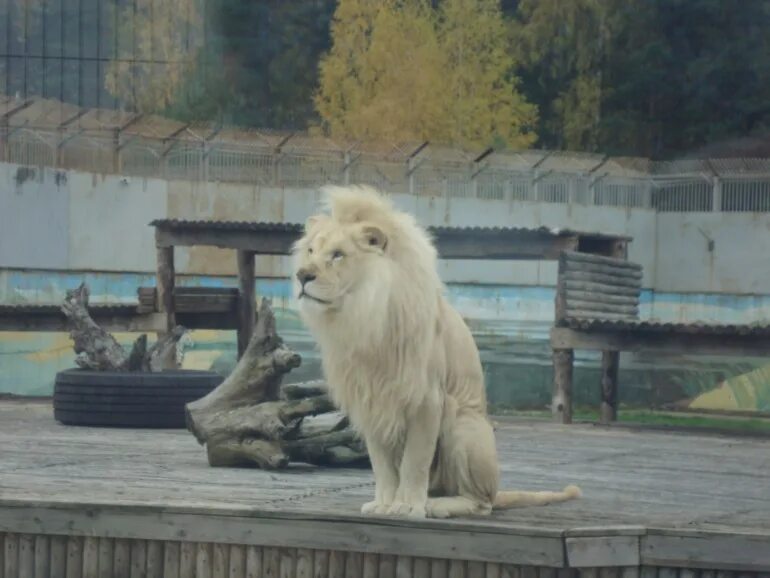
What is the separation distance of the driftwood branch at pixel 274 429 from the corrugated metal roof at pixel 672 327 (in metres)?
3.71

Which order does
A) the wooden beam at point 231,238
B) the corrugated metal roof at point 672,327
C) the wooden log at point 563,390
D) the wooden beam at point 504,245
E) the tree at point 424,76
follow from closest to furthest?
the corrugated metal roof at point 672,327
the wooden log at point 563,390
the wooden beam at point 504,245
the wooden beam at point 231,238
the tree at point 424,76

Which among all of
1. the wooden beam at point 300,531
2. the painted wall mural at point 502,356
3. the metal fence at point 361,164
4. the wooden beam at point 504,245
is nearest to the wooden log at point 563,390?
the wooden beam at point 504,245

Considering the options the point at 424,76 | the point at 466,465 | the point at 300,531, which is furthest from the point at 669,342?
the point at 424,76

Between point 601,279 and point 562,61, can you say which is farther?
point 562,61

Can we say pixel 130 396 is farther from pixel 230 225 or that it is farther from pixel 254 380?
pixel 230 225

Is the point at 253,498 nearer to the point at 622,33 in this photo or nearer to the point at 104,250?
the point at 104,250

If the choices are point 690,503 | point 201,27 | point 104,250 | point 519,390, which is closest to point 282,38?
point 201,27

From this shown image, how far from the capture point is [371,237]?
Answer: 6.17 m

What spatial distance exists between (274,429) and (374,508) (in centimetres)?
202

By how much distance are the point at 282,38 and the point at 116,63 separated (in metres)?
3.65

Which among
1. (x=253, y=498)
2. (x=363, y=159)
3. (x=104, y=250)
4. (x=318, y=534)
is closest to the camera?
(x=318, y=534)

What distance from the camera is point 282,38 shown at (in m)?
35.0

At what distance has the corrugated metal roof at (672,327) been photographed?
445 inches

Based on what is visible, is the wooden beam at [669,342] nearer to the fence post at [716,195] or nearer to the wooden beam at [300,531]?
the wooden beam at [300,531]
